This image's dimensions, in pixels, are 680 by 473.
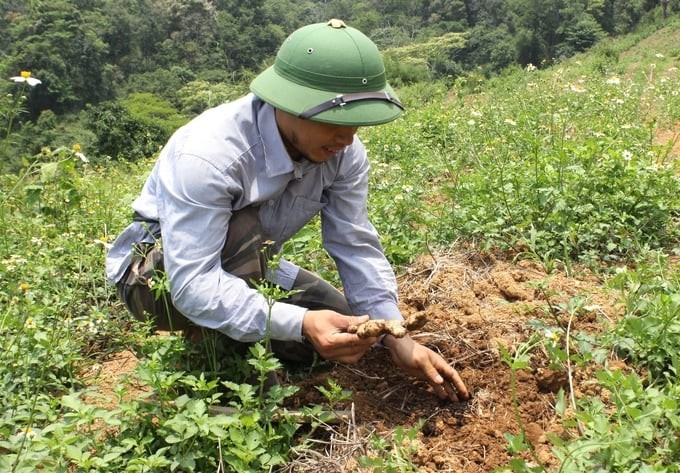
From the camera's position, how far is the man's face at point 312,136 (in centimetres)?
189

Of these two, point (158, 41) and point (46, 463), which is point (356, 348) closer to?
point (46, 463)

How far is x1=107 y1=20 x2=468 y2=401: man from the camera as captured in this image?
1829 millimetres

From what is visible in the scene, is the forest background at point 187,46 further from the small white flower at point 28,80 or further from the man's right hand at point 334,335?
the man's right hand at point 334,335

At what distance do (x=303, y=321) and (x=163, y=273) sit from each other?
1.62 ft

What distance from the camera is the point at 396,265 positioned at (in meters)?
3.08

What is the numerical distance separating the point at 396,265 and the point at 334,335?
129 centimetres

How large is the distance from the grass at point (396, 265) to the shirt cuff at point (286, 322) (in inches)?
5.5

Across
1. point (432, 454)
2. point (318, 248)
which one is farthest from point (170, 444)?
point (318, 248)

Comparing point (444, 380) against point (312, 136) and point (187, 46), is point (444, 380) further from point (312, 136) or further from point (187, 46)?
point (187, 46)

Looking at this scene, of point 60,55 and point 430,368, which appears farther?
point 60,55

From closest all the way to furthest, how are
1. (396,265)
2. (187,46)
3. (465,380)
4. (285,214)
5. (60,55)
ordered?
(465,380) < (285,214) < (396,265) < (60,55) < (187,46)

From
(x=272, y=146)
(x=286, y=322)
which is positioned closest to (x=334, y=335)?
(x=286, y=322)

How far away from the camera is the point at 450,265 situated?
9.48 feet

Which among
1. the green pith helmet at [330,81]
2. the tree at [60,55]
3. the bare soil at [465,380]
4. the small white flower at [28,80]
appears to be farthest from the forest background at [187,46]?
the green pith helmet at [330,81]
